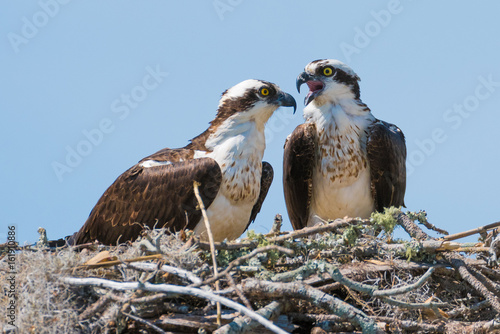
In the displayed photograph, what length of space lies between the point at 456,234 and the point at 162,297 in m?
2.40

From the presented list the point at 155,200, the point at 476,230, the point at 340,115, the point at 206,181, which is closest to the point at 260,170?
the point at 206,181

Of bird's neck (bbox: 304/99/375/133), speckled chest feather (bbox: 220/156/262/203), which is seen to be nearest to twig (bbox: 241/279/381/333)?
speckled chest feather (bbox: 220/156/262/203)

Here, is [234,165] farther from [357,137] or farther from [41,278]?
[41,278]

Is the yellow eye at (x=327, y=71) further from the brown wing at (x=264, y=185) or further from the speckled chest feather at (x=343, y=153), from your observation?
the brown wing at (x=264, y=185)

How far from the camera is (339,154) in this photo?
25.7ft

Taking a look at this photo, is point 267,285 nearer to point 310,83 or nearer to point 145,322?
point 145,322

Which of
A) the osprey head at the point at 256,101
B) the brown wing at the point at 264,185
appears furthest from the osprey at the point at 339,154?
the osprey head at the point at 256,101

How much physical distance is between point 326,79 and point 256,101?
1.09 meters

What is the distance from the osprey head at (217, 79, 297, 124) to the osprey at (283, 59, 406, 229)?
26.9 inches

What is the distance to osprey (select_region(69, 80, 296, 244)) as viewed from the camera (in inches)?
265

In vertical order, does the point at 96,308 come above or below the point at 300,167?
below

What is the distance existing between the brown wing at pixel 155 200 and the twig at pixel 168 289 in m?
1.69

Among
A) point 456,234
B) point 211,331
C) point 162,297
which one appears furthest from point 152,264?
point 456,234

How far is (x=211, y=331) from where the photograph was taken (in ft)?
16.3
